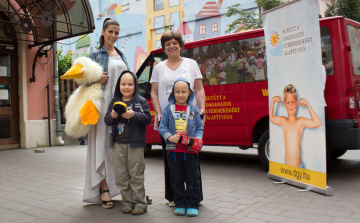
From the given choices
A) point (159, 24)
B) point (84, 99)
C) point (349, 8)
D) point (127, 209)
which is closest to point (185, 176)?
point (127, 209)

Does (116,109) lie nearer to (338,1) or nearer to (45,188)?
(45,188)

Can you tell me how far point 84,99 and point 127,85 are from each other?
1.71 ft

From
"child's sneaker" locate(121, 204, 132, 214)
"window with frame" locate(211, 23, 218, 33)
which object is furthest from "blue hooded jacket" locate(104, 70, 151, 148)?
"window with frame" locate(211, 23, 218, 33)

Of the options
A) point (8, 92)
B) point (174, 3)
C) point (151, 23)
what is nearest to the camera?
point (8, 92)

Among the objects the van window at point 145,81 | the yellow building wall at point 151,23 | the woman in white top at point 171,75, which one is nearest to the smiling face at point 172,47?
the woman in white top at point 171,75

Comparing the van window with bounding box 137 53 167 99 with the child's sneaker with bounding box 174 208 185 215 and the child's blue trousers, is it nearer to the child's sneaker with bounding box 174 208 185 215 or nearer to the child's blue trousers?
the child's blue trousers

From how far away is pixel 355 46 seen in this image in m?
5.08

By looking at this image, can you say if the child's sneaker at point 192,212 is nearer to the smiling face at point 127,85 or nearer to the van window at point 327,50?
the smiling face at point 127,85

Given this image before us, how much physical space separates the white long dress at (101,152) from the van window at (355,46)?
131 inches

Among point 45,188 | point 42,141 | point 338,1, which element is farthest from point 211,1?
point 45,188

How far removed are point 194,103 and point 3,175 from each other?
389 centimetres

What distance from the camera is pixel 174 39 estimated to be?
372 cm

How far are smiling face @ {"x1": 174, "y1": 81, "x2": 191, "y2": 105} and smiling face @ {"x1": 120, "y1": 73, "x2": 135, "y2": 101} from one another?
0.47 m

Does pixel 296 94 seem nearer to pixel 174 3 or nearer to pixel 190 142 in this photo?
pixel 190 142
